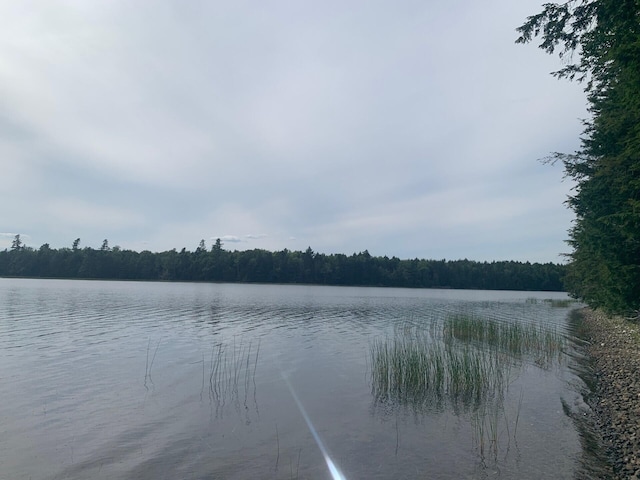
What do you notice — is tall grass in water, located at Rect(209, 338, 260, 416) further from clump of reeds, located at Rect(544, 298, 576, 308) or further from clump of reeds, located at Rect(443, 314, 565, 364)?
clump of reeds, located at Rect(544, 298, 576, 308)

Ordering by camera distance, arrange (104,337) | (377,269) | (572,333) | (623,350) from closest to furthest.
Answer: (623,350) < (104,337) < (572,333) < (377,269)

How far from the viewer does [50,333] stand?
2195 centimetres

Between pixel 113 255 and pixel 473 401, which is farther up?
pixel 113 255

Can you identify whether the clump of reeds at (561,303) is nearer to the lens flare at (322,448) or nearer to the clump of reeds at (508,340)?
the clump of reeds at (508,340)

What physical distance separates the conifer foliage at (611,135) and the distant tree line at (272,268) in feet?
365

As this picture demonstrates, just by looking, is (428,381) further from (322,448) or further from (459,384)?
(322,448)

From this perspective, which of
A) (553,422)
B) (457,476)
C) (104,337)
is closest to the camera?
(457,476)

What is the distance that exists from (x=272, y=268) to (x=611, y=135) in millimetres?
116573

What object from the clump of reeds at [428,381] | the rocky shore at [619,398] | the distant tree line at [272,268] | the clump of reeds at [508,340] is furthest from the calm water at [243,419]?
the distant tree line at [272,268]

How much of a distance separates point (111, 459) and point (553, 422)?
1039 cm

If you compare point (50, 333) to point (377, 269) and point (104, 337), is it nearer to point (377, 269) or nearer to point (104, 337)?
point (104, 337)

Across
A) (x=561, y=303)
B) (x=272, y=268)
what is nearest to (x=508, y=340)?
(x=561, y=303)

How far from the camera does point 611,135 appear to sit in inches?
717

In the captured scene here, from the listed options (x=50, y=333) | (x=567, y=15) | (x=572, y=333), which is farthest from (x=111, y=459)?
(x=572, y=333)
